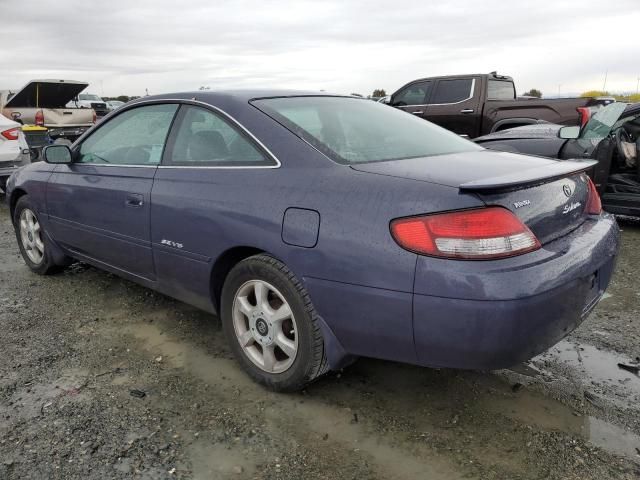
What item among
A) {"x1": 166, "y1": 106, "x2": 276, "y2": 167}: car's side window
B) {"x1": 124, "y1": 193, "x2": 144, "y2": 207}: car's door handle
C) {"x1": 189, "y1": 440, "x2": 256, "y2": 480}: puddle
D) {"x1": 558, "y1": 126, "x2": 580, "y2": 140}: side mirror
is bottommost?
{"x1": 189, "y1": 440, "x2": 256, "y2": 480}: puddle

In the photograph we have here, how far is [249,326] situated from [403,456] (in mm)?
1014

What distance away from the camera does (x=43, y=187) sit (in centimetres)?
425

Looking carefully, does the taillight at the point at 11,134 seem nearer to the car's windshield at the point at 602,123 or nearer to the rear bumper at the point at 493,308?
the car's windshield at the point at 602,123

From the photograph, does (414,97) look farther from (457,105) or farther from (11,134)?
(11,134)

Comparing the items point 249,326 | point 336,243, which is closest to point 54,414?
point 249,326

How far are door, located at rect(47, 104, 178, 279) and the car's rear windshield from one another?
0.86 meters

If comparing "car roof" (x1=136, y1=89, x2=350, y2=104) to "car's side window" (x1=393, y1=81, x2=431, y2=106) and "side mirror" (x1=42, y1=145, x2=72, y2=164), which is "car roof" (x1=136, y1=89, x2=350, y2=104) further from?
"car's side window" (x1=393, y1=81, x2=431, y2=106)

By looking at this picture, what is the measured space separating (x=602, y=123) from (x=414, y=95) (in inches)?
195

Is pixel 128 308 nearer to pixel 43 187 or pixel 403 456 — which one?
pixel 43 187

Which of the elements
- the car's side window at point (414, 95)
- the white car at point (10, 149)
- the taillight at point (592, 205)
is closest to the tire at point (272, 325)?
the taillight at point (592, 205)

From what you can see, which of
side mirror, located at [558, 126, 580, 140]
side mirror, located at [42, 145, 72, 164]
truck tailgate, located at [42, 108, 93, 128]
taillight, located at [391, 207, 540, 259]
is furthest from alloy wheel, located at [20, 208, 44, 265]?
truck tailgate, located at [42, 108, 93, 128]

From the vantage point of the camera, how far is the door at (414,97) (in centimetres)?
1014

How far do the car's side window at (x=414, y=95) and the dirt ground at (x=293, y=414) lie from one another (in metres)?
7.27

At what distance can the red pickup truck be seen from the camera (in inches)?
345
